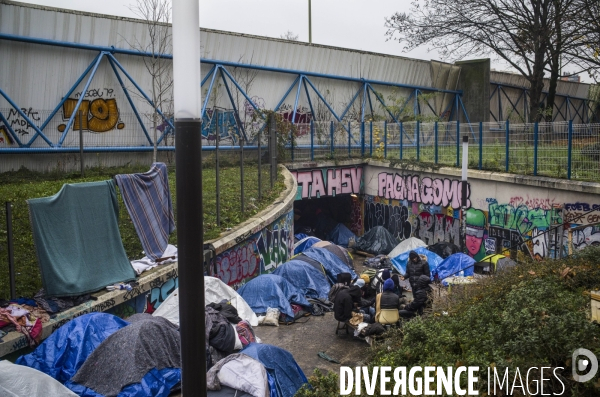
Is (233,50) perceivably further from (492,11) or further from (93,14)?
(492,11)

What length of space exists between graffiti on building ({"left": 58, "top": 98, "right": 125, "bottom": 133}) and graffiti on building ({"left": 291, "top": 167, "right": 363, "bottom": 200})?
759 cm

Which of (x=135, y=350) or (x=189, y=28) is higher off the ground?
(x=189, y=28)

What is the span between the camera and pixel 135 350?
7586 millimetres

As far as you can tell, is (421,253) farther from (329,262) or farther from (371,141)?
(371,141)

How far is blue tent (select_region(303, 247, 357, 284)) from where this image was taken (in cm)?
1596

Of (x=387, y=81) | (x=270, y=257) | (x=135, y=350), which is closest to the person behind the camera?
(x=135, y=350)

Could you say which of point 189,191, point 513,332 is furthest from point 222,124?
point 189,191

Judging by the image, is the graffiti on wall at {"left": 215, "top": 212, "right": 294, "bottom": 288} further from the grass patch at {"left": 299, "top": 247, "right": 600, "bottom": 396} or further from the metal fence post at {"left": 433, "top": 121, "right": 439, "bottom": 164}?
the metal fence post at {"left": 433, "top": 121, "right": 439, "bottom": 164}

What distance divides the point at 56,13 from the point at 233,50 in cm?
735

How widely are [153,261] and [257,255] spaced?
4219mm

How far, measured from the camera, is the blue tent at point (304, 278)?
14.4 metres

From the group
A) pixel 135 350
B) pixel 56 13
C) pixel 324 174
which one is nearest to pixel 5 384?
pixel 135 350

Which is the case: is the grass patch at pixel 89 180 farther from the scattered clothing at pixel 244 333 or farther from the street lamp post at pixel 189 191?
the street lamp post at pixel 189 191

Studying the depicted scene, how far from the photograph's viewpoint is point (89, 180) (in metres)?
15.1
